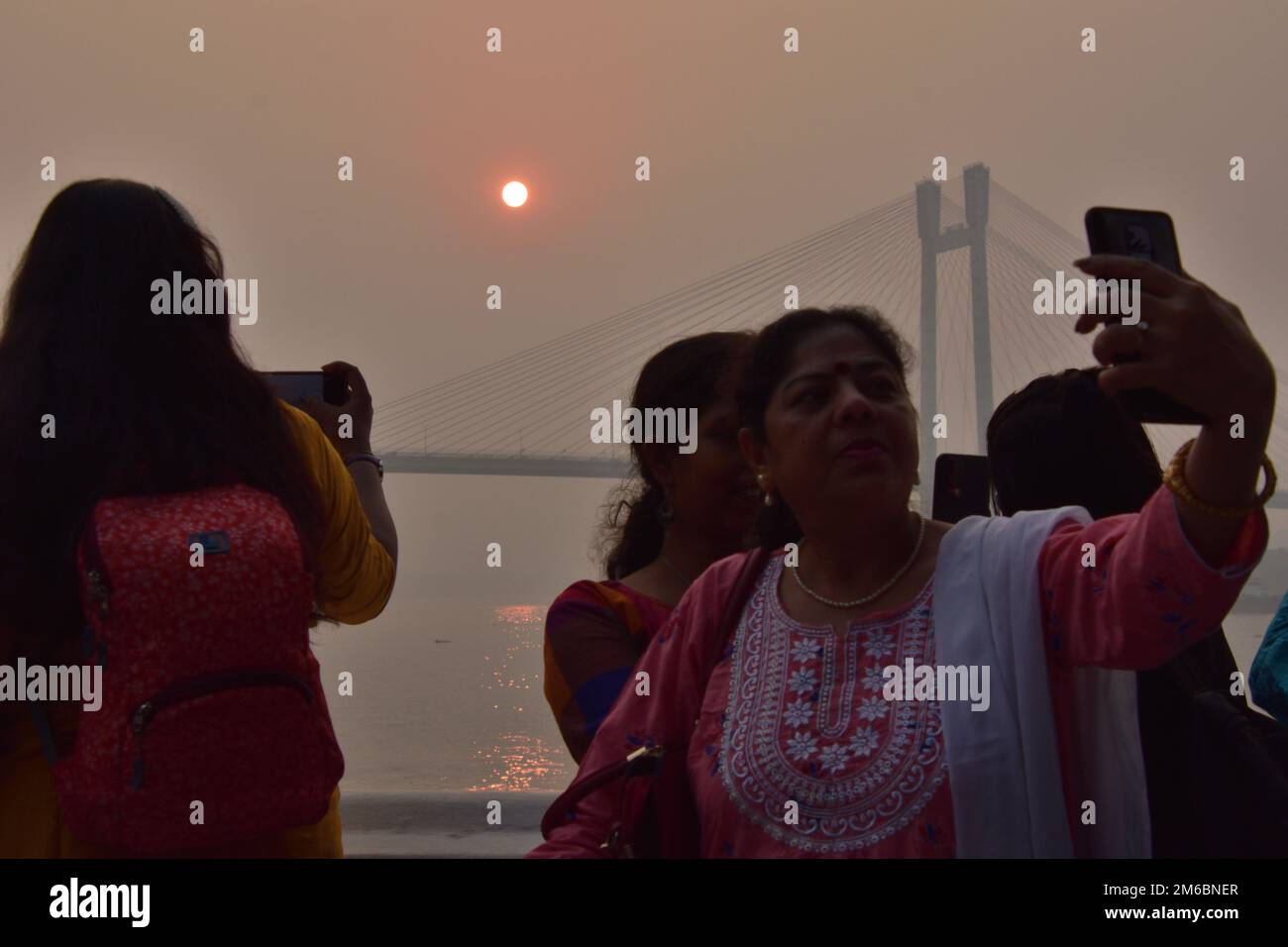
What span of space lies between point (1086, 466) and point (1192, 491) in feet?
1.80

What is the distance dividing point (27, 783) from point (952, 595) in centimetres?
89

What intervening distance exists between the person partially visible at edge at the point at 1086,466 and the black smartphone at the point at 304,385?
90 centimetres

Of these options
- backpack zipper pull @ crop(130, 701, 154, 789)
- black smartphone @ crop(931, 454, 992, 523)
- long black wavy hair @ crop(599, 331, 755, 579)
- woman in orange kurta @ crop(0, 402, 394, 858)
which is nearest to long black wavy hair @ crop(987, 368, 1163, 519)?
black smartphone @ crop(931, 454, 992, 523)

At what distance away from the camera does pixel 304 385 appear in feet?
5.22

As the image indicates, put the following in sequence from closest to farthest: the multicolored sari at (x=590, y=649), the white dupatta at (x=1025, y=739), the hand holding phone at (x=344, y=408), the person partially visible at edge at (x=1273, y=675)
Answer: the white dupatta at (x=1025, y=739) → the person partially visible at edge at (x=1273, y=675) → the multicolored sari at (x=590, y=649) → the hand holding phone at (x=344, y=408)

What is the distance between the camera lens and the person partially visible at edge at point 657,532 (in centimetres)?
150

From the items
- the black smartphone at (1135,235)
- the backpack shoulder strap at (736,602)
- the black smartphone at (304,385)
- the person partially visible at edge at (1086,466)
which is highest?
the black smartphone at (304,385)

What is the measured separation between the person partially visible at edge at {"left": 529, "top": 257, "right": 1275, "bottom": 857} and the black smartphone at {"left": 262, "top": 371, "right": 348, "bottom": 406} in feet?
1.98

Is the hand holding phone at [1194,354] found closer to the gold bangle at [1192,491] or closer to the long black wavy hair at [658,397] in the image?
the gold bangle at [1192,491]

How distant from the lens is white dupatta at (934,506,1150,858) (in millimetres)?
999

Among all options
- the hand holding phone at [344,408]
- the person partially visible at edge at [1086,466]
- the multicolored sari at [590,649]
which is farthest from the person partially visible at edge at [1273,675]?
the hand holding phone at [344,408]

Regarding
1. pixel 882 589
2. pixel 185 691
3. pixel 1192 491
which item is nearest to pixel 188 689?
pixel 185 691

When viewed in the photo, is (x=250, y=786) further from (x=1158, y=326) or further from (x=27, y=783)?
(x=1158, y=326)

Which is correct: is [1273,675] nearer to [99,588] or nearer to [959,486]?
[959,486]
